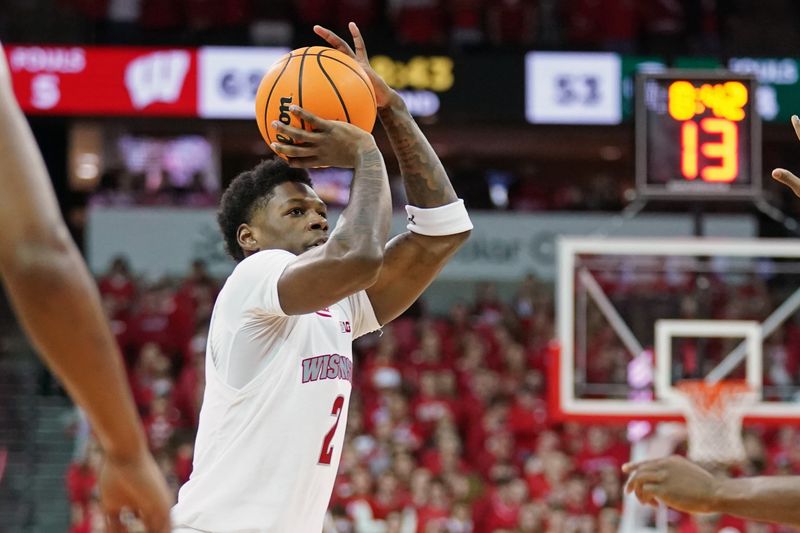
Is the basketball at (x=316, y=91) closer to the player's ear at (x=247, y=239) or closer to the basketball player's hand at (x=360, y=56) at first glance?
the basketball player's hand at (x=360, y=56)

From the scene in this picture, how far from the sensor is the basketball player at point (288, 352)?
3.32m

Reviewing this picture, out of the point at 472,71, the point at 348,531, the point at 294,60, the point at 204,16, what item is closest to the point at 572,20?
the point at 472,71

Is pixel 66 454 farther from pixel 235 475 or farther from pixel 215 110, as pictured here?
pixel 235 475

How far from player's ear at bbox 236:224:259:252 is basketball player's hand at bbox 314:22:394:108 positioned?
0.56m

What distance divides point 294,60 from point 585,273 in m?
7.46

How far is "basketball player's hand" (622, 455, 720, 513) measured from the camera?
323cm

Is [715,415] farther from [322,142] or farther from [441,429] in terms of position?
[322,142]

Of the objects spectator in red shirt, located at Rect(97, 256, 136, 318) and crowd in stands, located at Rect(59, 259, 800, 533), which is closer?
crowd in stands, located at Rect(59, 259, 800, 533)

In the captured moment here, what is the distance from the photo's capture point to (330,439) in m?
3.56

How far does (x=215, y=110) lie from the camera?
14.4 metres

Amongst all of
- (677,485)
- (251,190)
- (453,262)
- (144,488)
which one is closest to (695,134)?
(251,190)

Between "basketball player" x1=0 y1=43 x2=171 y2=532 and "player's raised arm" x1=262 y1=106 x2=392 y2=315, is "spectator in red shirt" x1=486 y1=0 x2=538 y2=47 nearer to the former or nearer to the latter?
"player's raised arm" x1=262 y1=106 x2=392 y2=315

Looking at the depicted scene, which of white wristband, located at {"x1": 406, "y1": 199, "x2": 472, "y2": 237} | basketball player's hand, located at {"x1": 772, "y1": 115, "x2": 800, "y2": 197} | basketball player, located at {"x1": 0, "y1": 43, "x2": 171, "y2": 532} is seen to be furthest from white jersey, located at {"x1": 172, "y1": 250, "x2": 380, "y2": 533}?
basketball player, located at {"x1": 0, "y1": 43, "x2": 171, "y2": 532}

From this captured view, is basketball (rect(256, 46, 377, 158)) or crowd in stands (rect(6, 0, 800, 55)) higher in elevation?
crowd in stands (rect(6, 0, 800, 55))
